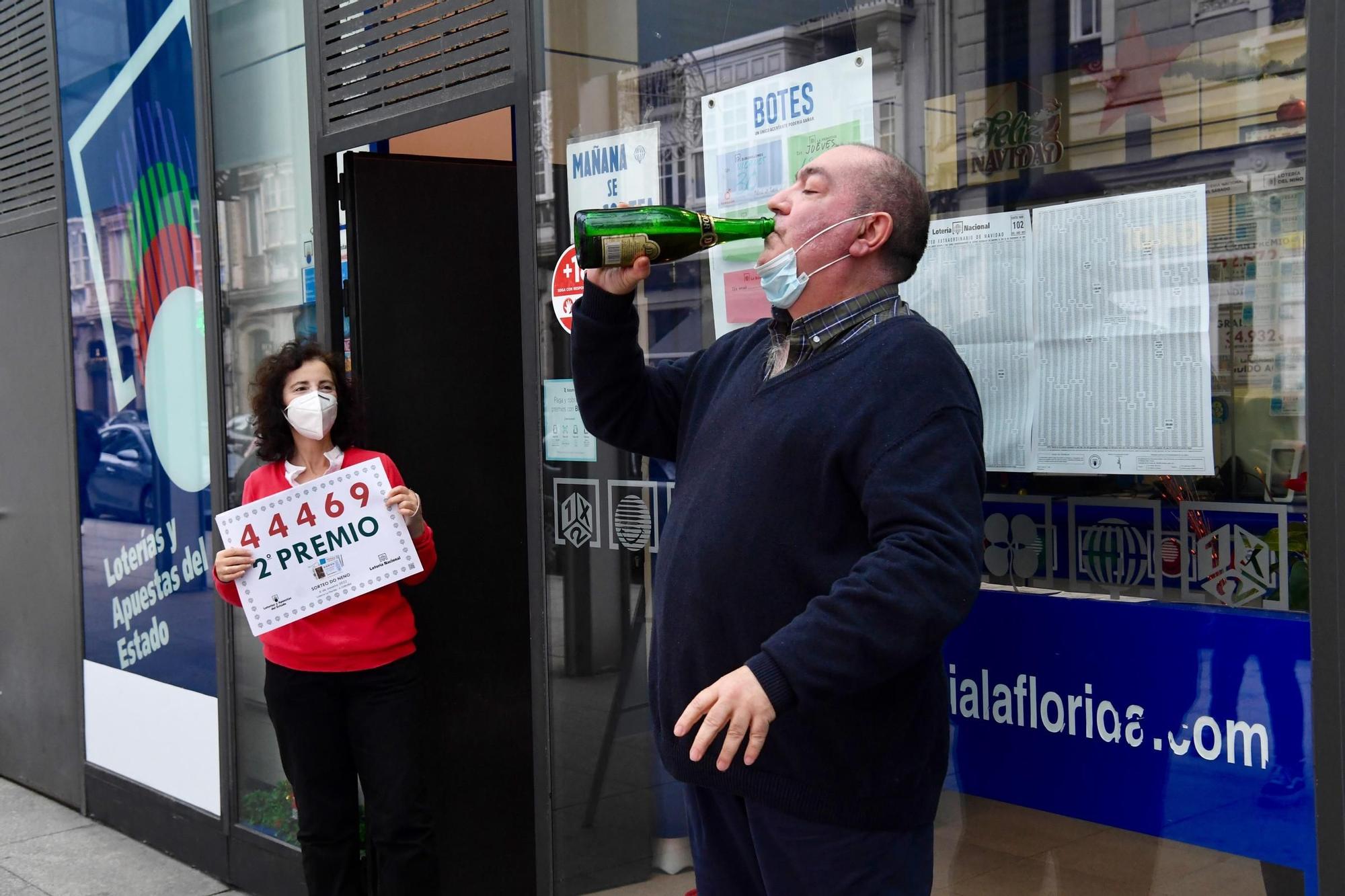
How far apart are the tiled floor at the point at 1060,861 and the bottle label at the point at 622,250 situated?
4.06 feet

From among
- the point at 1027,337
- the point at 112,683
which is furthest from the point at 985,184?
the point at 112,683

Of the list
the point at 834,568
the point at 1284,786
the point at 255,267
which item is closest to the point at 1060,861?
the point at 1284,786

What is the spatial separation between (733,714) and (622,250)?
0.94 m

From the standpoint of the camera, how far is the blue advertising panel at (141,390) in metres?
5.20

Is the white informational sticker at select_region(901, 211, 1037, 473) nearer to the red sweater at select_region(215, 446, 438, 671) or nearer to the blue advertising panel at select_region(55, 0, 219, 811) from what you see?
the red sweater at select_region(215, 446, 438, 671)

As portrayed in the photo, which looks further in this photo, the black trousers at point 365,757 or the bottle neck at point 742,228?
the black trousers at point 365,757

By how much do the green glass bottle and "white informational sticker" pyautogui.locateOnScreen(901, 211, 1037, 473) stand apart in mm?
390

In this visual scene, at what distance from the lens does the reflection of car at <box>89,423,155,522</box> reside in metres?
5.55

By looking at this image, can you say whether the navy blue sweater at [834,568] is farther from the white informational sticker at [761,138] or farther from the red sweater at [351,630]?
the red sweater at [351,630]

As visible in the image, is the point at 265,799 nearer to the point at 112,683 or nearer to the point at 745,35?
the point at 112,683

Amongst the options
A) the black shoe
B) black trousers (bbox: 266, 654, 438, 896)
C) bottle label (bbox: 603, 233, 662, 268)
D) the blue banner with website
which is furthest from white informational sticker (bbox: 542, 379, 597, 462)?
the black shoe

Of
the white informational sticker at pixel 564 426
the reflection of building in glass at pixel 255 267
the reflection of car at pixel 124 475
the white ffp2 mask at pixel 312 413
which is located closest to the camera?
the white informational sticker at pixel 564 426

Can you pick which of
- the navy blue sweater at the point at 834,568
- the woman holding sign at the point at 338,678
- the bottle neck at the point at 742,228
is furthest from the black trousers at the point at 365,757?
the bottle neck at the point at 742,228

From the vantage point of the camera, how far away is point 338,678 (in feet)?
12.3
